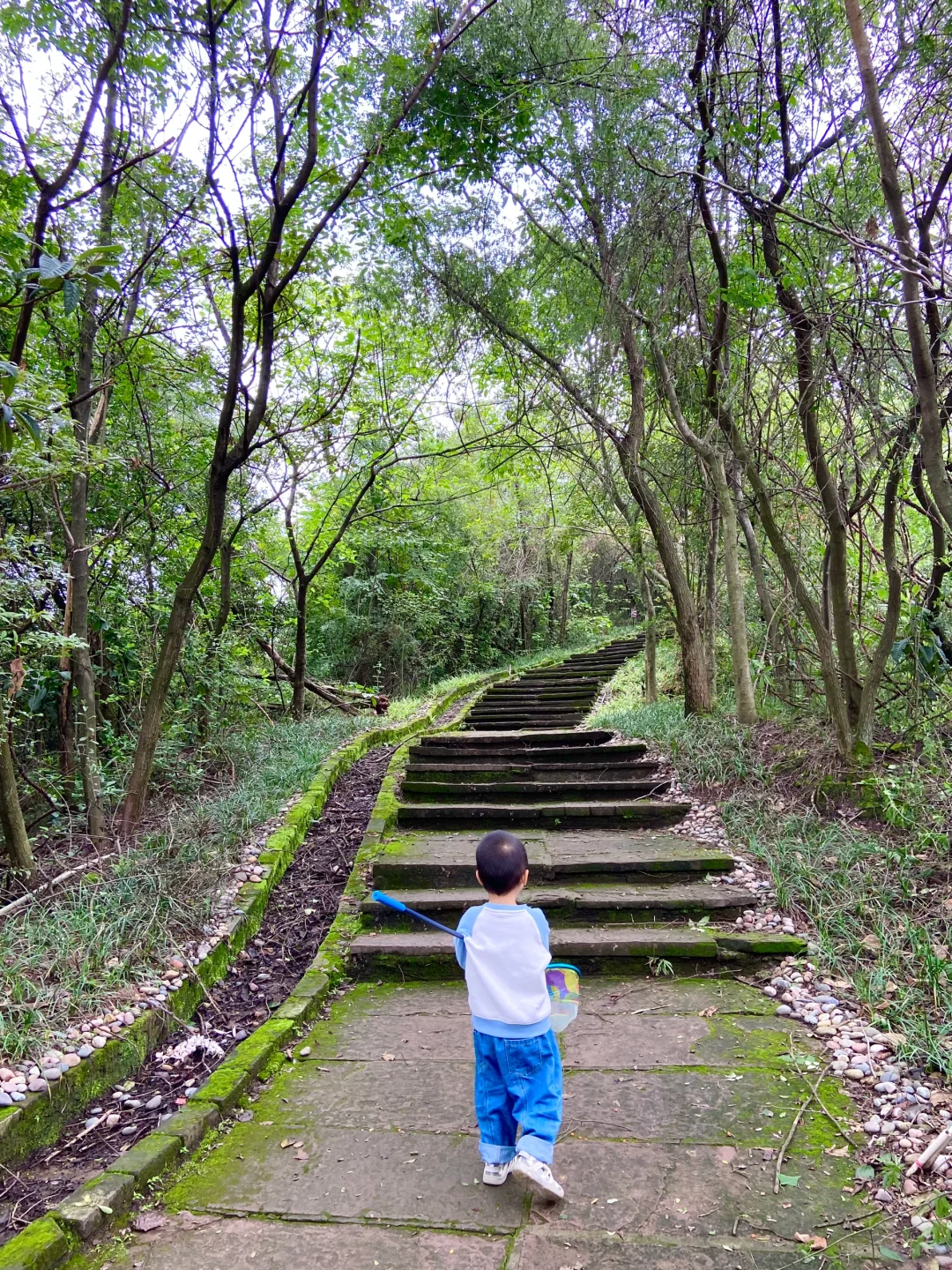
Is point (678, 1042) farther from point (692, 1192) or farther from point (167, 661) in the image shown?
point (167, 661)

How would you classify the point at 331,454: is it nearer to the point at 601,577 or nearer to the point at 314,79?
the point at 314,79

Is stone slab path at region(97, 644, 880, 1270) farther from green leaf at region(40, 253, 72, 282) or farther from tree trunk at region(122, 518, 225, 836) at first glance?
green leaf at region(40, 253, 72, 282)

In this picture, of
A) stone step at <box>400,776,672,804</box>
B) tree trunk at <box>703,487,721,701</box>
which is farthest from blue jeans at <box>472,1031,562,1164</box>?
tree trunk at <box>703,487,721,701</box>

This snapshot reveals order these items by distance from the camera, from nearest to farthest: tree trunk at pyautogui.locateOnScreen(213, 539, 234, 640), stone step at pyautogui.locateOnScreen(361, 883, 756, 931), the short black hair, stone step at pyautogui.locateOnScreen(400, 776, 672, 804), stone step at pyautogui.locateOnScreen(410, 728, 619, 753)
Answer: the short black hair → stone step at pyautogui.locateOnScreen(361, 883, 756, 931) → stone step at pyautogui.locateOnScreen(400, 776, 672, 804) → tree trunk at pyautogui.locateOnScreen(213, 539, 234, 640) → stone step at pyautogui.locateOnScreen(410, 728, 619, 753)

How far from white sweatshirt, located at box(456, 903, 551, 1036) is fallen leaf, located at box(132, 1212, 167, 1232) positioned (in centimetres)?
107

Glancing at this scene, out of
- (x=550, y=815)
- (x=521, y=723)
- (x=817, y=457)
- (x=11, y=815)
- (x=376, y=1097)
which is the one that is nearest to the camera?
(x=376, y=1097)

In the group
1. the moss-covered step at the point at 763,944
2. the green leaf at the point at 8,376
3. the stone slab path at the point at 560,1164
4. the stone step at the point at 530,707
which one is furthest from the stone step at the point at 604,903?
the stone step at the point at 530,707

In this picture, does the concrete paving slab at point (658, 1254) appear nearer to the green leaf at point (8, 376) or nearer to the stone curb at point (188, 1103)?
the stone curb at point (188, 1103)

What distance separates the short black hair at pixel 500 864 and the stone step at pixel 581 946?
157 cm

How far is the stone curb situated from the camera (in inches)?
77.2

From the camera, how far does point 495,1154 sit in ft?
7.23

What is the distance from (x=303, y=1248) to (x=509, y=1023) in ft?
2.64

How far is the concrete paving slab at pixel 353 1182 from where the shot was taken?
6.84 feet

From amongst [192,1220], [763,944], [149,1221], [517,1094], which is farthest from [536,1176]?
[763,944]
